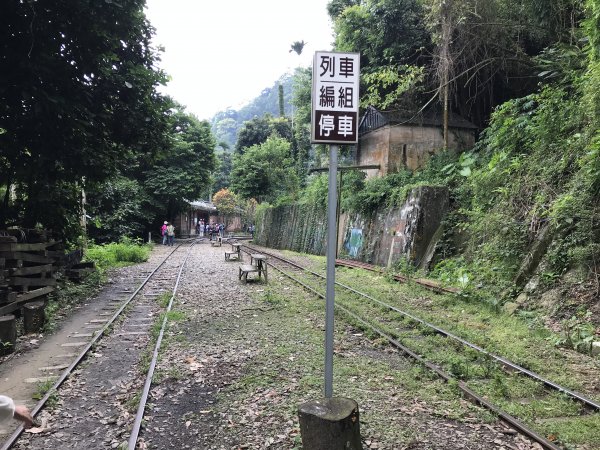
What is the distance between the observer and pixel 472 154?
52.7 feet

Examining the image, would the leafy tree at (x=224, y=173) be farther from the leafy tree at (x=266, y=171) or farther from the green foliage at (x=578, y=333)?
the green foliage at (x=578, y=333)

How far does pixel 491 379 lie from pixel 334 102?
4.12 m

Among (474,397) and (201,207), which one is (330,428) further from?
(201,207)

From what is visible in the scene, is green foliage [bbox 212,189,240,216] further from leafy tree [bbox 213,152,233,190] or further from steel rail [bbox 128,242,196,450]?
steel rail [bbox 128,242,196,450]

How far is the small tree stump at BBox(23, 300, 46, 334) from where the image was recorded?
766cm

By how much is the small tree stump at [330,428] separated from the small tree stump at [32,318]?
6.45 meters

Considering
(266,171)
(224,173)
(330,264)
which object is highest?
(224,173)

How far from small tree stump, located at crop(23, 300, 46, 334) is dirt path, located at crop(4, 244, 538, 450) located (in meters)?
1.93

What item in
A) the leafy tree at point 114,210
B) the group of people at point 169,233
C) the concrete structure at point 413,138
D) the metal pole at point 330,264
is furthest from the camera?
the group of people at point 169,233

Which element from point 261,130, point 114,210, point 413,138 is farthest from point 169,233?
point 261,130

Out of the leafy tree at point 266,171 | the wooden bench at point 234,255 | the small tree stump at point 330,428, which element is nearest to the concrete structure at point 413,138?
the wooden bench at point 234,255

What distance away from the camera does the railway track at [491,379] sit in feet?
Result: 14.2

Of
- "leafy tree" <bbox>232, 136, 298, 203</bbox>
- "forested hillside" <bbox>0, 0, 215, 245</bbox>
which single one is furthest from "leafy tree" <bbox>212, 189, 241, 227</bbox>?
"forested hillside" <bbox>0, 0, 215, 245</bbox>

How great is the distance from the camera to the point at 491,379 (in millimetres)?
5410
